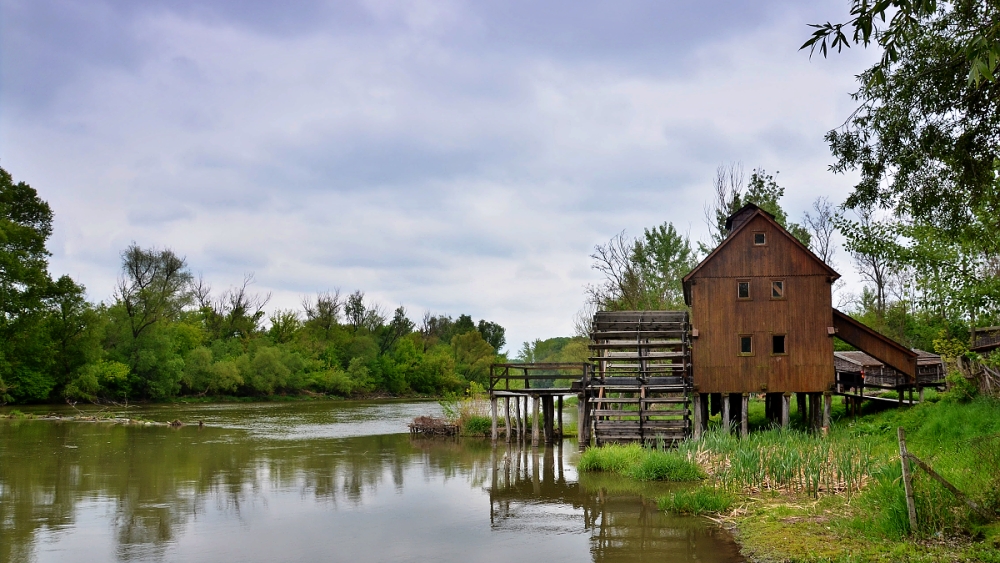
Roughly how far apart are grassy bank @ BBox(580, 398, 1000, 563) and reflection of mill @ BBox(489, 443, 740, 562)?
60 centimetres

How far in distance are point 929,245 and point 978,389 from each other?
7.38 metres

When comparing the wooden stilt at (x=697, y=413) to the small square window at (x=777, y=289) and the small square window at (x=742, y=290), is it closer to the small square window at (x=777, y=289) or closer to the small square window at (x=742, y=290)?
the small square window at (x=742, y=290)

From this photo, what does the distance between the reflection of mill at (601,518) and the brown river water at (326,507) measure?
0.04m

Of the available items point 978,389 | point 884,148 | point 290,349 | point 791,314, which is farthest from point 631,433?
point 290,349

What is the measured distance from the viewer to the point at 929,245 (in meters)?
15.9

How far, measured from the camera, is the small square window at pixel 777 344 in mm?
25359

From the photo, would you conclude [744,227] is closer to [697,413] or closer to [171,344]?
[697,413]

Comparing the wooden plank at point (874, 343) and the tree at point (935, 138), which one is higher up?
the tree at point (935, 138)

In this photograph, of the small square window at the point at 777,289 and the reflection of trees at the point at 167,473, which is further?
the small square window at the point at 777,289

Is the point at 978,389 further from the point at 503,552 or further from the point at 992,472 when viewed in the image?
the point at 503,552

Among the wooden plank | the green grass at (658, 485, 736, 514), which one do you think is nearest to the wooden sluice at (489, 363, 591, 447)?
the wooden plank

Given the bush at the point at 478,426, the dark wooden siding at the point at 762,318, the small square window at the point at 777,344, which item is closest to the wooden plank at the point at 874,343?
the dark wooden siding at the point at 762,318

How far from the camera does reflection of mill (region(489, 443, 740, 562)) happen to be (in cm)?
1186

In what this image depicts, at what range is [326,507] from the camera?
1628 centimetres
